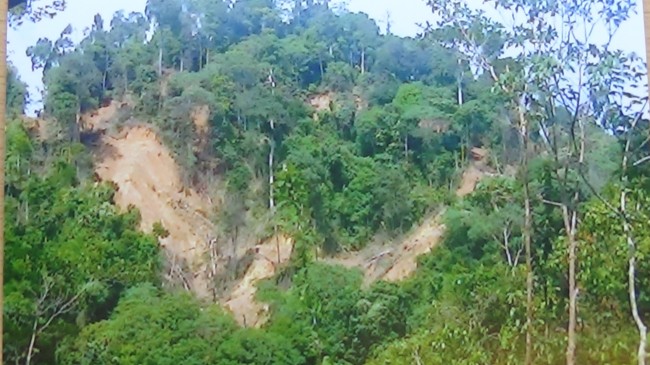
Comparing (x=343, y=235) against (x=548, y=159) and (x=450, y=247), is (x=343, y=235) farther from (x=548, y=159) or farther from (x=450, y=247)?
(x=548, y=159)

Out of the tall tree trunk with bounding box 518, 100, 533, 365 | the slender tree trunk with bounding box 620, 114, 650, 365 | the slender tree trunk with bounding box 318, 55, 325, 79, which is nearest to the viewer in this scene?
the slender tree trunk with bounding box 620, 114, 650, 365

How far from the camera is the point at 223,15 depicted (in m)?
3.51

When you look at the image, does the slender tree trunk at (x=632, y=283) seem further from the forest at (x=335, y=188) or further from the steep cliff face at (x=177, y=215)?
the steep cliff face at (x=177, y=215)

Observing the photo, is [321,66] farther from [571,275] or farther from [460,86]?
[571,275]

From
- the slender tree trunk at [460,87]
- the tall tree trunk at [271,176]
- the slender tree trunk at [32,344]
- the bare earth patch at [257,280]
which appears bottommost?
the slender tree trunk at [32,344]

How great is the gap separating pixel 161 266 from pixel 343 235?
0.65 m

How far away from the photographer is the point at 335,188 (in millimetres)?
3354

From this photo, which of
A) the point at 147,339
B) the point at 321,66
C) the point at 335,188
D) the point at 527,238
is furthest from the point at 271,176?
the point at 527,238

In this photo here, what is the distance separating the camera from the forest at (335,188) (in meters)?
3.03

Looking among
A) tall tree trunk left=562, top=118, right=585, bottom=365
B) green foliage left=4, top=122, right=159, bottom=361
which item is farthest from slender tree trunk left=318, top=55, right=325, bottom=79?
tall tree trunk left=562, top=118, right=585, bottom=365

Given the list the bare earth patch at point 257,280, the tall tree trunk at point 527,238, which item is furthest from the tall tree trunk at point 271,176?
the tall tree trunk at point 527,238

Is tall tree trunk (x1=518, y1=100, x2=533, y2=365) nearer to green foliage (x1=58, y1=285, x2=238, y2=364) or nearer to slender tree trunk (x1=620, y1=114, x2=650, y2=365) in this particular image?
slender tree trunk (x1=620, y1=114, x2=650, y2=365)

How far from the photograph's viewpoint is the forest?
303 cm

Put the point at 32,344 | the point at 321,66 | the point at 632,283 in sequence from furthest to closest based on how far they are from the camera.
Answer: the point at 321,66, the point at 32,344, the point at 632,283
